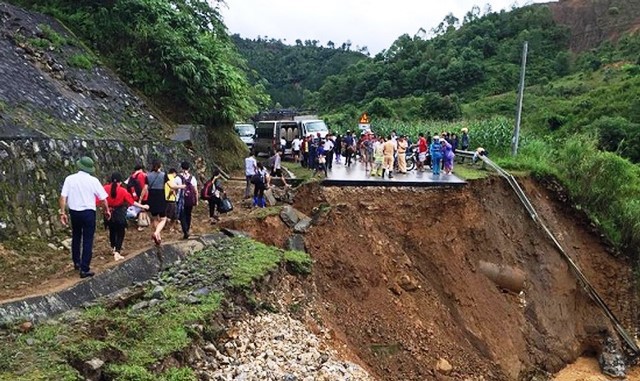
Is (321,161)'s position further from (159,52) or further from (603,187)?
(603,187)

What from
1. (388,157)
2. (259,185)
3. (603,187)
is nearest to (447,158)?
(388,157)

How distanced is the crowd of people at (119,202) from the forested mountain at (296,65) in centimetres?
6928

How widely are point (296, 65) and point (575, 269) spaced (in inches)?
3305

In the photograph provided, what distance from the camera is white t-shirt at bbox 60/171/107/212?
25.4 ft

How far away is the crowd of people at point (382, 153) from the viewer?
17.7 metres

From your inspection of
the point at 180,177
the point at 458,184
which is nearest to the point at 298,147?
the point at 458,184

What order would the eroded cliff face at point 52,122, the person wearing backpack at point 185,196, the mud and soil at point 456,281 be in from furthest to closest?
the mud and soil at point 456,281 < the person wearing backpack at point 185,196 < the eroded cliff face at point 52,122

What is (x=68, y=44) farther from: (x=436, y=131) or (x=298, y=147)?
(x=436, y=131)

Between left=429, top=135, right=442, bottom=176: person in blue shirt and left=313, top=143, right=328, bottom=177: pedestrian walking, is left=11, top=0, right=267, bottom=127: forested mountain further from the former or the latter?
left=429, top=135, right=442, bottom=176: person in blue shirt

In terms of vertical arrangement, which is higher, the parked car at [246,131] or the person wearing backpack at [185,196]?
the parked car at [246,131]

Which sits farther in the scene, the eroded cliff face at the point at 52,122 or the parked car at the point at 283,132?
the parked car at the point at 283,132

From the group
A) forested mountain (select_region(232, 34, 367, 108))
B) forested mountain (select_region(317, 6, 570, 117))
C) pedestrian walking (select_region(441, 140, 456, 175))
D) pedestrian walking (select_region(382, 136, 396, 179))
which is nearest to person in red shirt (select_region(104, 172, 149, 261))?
pedestrian walking (select_region(382, 136, 396, 179))

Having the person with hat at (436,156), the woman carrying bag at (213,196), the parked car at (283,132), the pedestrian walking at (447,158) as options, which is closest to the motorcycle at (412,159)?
the pedestrian walking at (447,158)

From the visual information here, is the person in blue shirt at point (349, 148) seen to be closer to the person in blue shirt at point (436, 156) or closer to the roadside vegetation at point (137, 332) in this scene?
the person in blue shirt at point (436, 156)
